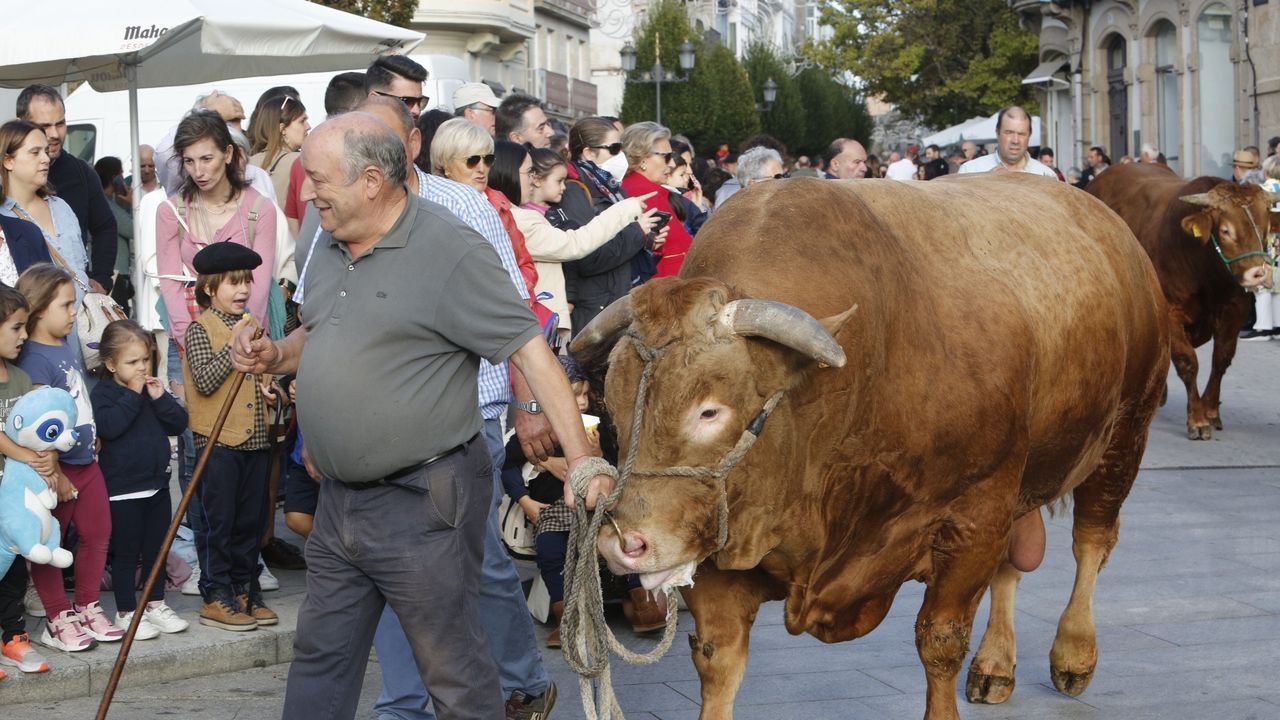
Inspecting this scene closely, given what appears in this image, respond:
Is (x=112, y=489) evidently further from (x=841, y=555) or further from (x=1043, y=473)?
(x=1043, y=473)

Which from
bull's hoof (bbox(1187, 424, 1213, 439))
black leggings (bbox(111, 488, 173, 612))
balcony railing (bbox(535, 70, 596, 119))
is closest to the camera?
black leggings (bbox(111, 488, 173, 612))

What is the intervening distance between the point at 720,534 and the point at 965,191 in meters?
2.48

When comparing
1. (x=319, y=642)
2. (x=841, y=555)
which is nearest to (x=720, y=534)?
(x=841, y=555)

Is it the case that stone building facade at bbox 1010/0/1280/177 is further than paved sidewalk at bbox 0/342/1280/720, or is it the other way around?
stone building facade at bbox 1010/0/1280/177

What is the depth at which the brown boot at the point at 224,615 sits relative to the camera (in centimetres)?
669

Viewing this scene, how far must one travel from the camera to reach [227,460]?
668 centimetres

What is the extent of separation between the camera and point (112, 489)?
655 centimetres

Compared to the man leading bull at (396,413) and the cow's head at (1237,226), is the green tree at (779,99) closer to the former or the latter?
the cow's head at (1237,226)

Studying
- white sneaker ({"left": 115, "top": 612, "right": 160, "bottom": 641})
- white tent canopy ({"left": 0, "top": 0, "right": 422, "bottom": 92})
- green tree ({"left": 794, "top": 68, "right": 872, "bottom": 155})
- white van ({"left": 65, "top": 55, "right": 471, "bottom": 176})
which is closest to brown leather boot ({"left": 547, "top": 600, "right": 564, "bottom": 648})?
white sneaker ({"left": 115, "top": 612, "right": 160, "bottom": 641})

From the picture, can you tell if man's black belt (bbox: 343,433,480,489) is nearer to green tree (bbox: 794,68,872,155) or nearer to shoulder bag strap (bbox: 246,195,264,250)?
shoulder bag strap (bbox: 246,195,264,250)

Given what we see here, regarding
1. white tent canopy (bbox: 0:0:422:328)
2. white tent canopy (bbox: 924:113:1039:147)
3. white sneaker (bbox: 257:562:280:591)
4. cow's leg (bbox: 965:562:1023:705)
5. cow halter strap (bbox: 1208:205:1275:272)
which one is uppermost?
white tent canopy (bbox: 924:113:1039:147)

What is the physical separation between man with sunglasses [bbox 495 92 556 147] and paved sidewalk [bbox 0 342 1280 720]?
3.09 metres

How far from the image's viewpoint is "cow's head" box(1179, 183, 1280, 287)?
12.0 metres

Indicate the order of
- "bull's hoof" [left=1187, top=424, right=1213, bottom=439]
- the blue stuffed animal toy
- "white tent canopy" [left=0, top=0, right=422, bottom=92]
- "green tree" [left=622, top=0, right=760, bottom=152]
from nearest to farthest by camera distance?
the blue stuffed animal toy → "white tent canopy" [left=0, top=0, right=422, bottom=92] → "bull's hoof" [left=1187, top=424, right=1213, bottom=439] → "green tree" [left=622, top=0, right=760, bottom=152]
